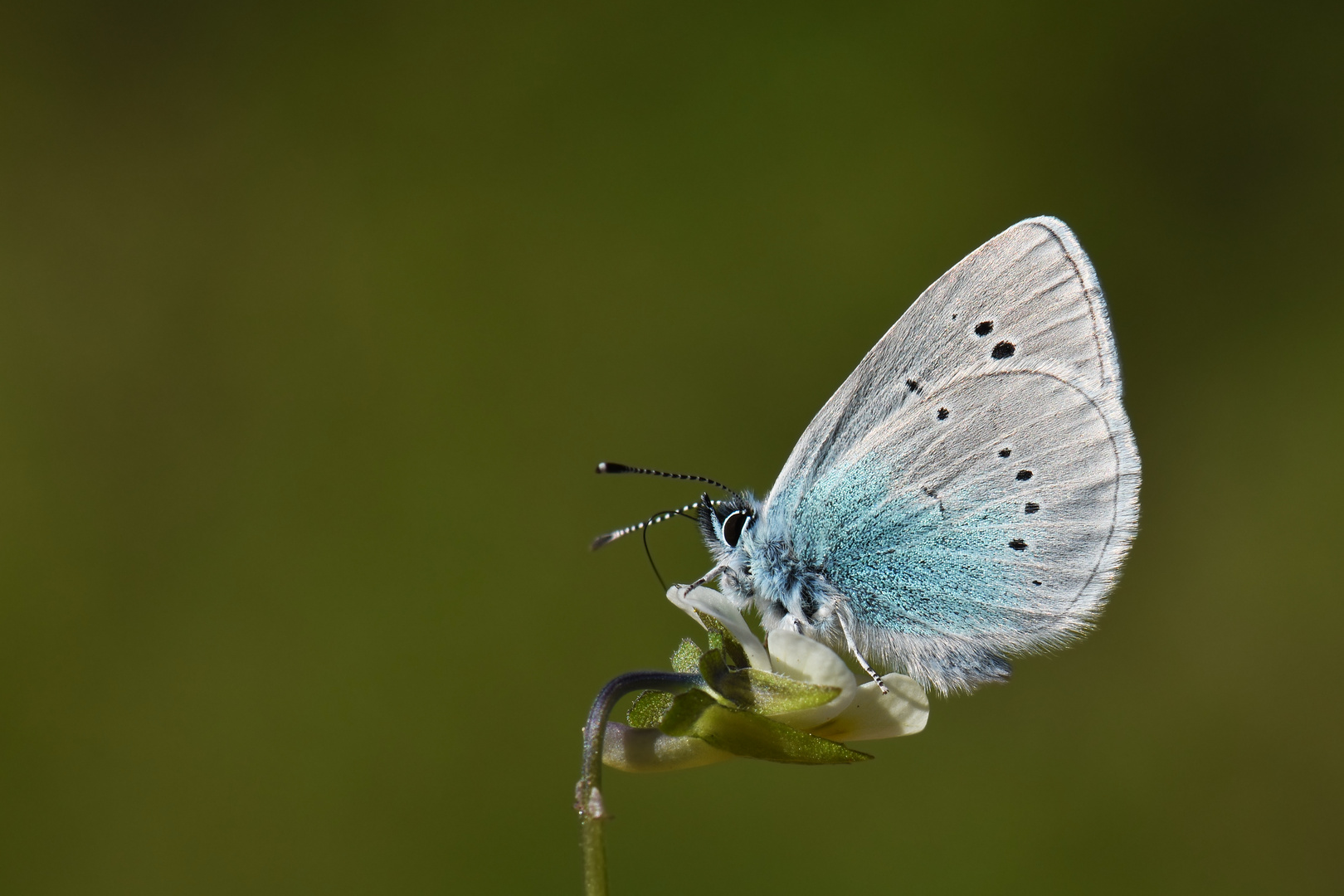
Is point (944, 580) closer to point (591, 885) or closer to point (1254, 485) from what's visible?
point (591, 885)

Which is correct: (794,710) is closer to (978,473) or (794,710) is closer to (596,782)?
(596,782)

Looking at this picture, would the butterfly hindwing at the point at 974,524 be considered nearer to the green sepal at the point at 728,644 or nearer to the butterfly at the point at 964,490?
the butterfly at the point at 964,490

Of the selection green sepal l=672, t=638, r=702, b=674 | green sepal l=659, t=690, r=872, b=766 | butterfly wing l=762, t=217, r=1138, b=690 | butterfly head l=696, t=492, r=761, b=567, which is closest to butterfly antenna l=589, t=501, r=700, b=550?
butterfly head l=696, t=492, r=761, b=567

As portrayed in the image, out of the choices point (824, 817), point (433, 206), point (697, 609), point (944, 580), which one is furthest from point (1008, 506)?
point (433, 206)

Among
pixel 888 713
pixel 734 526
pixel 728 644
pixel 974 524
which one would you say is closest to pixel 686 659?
A: pixel 728 644

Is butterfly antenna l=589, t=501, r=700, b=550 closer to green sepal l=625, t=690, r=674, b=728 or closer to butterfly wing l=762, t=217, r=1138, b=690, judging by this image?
butterfly wing l=762, t=217, r=1138, b=690

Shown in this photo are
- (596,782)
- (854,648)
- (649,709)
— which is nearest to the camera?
(596,782)

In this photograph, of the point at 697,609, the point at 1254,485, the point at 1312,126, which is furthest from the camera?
the point at 1312,126
